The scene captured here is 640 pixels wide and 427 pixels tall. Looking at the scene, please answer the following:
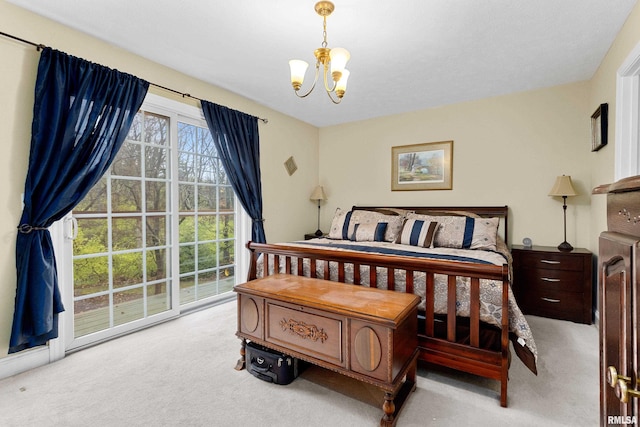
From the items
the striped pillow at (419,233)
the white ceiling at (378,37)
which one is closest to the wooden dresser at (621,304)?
the white ceiling at (378,37)

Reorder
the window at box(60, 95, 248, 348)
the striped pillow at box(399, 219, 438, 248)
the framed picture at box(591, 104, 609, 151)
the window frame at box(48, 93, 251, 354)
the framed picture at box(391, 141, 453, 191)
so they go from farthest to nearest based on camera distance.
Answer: the framed picture at box(391, 141, 453, 191)
the striped pillow at box(399, 219, 438, 248)
the framed picture at box(591, 104, 609, 151)
the window at box(60, 95, 248, 348)
the window frame at box(48, 93, 251, 354)

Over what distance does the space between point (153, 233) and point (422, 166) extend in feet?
10.7

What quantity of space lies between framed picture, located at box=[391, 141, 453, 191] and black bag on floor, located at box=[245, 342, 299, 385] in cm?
294

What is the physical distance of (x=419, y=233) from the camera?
3.29 metres

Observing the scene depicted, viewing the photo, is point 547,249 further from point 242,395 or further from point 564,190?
point 242,395

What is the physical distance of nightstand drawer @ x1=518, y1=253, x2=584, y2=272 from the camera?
2961mm

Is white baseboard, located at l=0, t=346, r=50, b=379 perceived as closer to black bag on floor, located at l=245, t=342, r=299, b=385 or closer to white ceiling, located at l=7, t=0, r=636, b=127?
black bag on floor, located at l=245, t=342, r=299, b=385

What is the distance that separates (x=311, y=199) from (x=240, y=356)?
284 cm

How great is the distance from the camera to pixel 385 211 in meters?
4.20

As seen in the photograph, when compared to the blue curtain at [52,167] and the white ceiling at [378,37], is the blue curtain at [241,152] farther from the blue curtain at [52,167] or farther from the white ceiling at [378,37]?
the blue curtain at [52,167]

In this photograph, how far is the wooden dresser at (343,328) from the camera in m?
1.60

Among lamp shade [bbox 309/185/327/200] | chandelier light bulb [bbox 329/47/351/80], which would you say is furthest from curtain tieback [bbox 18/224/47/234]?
lamp shade [bbox 309/185/327/200]

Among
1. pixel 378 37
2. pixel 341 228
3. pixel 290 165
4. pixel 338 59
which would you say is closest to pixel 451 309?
pixel 338 59

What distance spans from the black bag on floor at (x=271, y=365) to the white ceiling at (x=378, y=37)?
224 cm
